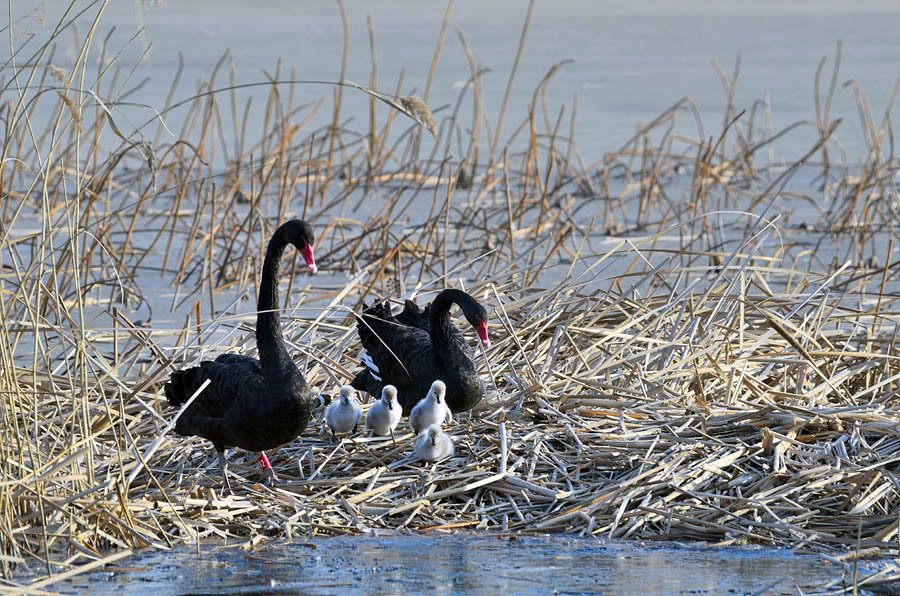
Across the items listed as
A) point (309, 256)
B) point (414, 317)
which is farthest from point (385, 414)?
point (414, 317)

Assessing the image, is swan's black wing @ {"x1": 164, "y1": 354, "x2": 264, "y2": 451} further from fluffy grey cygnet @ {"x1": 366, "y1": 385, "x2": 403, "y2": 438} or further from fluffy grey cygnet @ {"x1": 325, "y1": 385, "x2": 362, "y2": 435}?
fluffy grey cygnet @ {"x1": 366, "y1": 385, "x2": 403, "y2": 438}

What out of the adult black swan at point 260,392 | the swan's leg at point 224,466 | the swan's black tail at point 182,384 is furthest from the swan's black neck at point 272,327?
the swan's leg at point 224,466

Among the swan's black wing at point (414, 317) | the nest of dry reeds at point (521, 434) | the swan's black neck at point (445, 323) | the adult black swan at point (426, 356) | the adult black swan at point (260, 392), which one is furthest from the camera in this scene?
the swan's black wing at point (414, 317)

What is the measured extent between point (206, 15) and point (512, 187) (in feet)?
49.1

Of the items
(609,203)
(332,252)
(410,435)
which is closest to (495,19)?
(609,203)

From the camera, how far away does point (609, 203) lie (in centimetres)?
962

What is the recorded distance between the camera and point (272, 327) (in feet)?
14.6

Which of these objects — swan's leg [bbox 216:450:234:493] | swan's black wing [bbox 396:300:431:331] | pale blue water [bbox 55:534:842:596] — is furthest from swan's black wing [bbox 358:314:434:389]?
pale blue water [bbox 55:534:842:596]

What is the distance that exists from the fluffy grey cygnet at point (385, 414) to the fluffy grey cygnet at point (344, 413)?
93 millimetres

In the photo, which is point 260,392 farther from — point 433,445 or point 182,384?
point 433,445

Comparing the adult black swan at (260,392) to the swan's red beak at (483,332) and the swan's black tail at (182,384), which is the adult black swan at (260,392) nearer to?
the swan's black tail at (182,384)

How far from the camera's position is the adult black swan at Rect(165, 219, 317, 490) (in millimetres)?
4258

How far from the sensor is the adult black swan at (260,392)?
4258 mm

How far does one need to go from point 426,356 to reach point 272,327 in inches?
36.2
